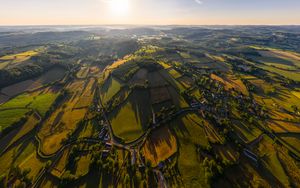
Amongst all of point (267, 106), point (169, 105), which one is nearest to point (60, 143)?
point (169, 105)

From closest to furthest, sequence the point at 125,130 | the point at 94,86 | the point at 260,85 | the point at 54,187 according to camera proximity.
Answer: the point at 54,187, the point at 125,130, the point at 94,86, the point at 260,85

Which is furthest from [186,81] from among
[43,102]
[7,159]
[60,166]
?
[7,159]

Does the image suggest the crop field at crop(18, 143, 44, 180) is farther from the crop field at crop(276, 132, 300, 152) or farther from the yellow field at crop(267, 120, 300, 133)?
the yellow field at crop(267, 120, 300, 133)

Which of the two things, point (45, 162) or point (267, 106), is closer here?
point (45, 162)

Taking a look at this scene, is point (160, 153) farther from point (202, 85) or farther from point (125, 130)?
point (202, 85)

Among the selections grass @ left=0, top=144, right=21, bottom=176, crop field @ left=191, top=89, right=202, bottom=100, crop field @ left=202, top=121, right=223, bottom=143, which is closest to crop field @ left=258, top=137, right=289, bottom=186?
crop field @ left=202, top=121, right=223, bottom=143

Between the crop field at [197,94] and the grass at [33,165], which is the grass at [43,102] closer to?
the grass at [33,165]
